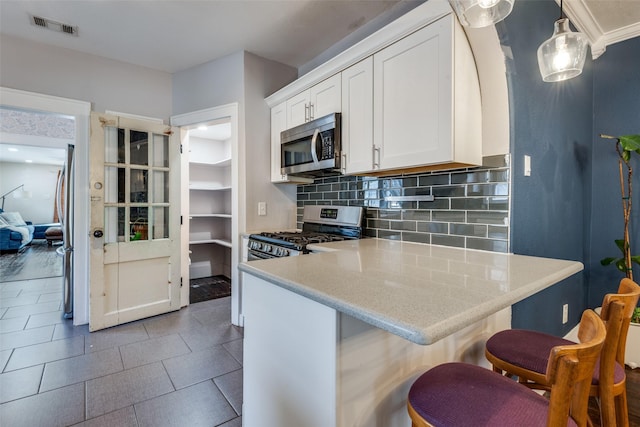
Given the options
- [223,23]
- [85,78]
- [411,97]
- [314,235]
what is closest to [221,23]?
[223,23]

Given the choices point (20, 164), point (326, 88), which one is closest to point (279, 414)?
point (326, 88)

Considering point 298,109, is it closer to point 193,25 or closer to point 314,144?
point 314,144

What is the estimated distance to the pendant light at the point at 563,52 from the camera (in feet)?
4.63

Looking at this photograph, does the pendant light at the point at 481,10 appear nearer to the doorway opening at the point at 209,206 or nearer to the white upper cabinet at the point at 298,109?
the white upper cabinet at the point at 298,109

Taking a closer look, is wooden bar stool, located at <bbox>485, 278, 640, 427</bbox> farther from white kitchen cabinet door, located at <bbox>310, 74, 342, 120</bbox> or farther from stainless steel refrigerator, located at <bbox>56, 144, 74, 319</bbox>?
stainless steel refrigerator, located at <bbox>56, 144, 74, 319</bbox>

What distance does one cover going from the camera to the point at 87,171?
2.83 metres

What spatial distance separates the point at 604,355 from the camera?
0.92 m

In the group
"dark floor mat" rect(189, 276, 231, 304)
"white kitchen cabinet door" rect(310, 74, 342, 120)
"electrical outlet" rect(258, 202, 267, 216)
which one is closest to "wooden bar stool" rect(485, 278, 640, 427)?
"white kitchen cabinet door" rect(310, 74, 342, 120)

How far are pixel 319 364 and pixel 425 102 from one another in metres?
1.43

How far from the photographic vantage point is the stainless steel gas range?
2150mm

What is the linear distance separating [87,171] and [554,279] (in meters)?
3.54

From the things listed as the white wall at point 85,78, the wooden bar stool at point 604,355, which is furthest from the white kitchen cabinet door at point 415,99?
the white wall at point 85,78

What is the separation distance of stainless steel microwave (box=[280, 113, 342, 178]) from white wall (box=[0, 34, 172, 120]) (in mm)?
1547

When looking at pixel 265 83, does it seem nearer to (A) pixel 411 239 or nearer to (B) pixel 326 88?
(B) pixel 326 88
